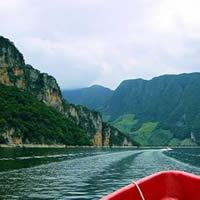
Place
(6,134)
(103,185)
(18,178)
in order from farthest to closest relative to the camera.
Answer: (6,134), (18,178), (103,185)

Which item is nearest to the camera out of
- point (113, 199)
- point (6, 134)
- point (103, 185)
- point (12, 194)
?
point (113, 199)

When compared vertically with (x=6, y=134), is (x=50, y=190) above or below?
below

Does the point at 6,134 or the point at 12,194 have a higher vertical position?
the point at 6,134

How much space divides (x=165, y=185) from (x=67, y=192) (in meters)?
29.4

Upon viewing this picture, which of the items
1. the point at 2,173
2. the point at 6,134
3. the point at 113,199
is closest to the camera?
the point at 113,199

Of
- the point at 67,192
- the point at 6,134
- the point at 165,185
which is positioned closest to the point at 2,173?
the point at 67,192

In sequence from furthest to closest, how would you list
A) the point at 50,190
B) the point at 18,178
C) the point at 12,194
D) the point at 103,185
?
the point at 18,178 → the point at 103,185 → the point at 50,190 → the point at 12,194

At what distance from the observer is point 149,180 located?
48.6 ft

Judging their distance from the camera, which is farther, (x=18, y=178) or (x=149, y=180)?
(x=18, y=178)

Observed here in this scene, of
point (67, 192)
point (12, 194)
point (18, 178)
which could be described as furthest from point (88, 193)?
point (18, 178)

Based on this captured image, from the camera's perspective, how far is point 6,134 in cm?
19212

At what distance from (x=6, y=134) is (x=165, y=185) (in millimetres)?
180448

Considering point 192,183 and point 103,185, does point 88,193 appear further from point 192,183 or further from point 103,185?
point 192,183

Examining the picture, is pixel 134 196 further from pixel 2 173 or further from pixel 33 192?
pixel 2 173
